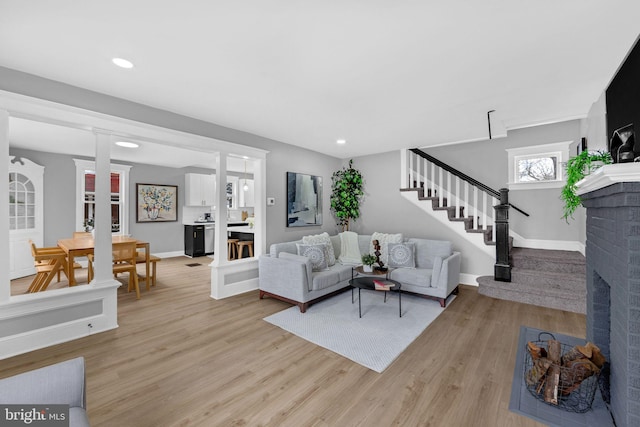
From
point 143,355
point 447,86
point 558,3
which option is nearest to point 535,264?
point 447,86

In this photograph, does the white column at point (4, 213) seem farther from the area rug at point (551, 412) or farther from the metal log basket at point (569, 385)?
the metal log basket at point (569, 385)

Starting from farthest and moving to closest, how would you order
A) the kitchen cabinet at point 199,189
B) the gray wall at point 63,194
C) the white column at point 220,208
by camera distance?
the kitchen cabinet at point 199,189, the gray wall at point 63,194, the white column at point 220,208

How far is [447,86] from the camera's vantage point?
2764 millimetres

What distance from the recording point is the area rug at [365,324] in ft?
8.55

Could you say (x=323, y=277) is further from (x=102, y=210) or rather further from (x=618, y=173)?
(x=618, y=173)

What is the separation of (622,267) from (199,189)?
8049 millimetres

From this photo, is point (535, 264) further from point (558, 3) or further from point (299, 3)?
point (299, 3)

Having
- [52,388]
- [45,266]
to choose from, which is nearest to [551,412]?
[52,388]

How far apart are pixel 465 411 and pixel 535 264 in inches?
127

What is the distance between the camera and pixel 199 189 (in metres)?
7.73

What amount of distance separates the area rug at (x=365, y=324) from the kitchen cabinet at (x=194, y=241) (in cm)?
464

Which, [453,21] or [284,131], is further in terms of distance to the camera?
[284,131]

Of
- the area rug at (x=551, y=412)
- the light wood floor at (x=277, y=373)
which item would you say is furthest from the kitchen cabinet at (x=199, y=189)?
the area rug at (x=551, y=412)

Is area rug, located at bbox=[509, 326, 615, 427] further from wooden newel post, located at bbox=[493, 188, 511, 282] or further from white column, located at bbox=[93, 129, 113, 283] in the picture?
white column, located at bbox=[93, 129, 113, 283]
